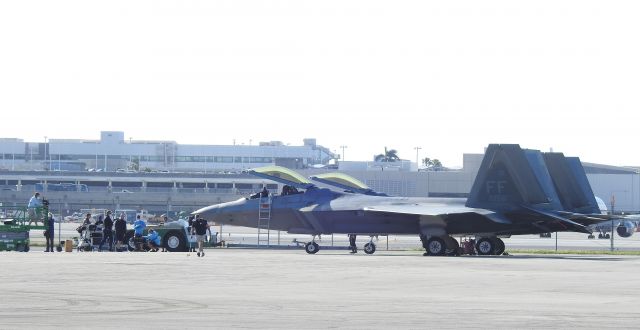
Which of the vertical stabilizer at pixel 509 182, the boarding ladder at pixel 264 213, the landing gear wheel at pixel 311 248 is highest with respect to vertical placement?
the vertical stabilizer at pixel 509 182

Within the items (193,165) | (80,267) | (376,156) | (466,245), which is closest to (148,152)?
(193,165)

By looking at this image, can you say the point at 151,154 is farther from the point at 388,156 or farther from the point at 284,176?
the point at 284,176

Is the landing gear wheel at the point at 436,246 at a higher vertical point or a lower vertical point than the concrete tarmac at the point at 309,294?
higher

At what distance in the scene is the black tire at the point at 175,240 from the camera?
44.6 metres

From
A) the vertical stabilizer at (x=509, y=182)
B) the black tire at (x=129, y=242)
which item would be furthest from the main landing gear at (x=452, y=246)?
the black tire at (x=129, y=242)

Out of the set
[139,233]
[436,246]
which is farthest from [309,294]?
[139,233]

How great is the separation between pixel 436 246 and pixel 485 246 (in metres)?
2.01

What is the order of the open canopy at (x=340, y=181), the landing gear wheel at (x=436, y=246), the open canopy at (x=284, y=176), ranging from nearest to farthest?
1. the landing gear wheel at (x=436, y=246)
2. the open canopy at (x=284, y=176)
3. the open canopy at (x=340, y=181)

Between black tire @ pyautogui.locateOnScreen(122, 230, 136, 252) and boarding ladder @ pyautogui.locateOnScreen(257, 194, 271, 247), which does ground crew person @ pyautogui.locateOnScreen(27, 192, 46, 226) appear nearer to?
black tire @ pyautogui.locateOnScreen(122, 230, 136, 252)

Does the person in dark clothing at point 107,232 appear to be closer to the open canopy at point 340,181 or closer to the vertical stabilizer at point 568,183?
the open canopy at point 340,181

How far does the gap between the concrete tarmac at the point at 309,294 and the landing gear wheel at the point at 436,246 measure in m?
7.34

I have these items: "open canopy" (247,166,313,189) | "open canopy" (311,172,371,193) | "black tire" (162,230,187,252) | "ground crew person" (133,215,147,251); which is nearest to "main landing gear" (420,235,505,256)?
"open canopy" (247,166,313,189)

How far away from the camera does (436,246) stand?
4234cm

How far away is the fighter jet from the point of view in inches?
1644
